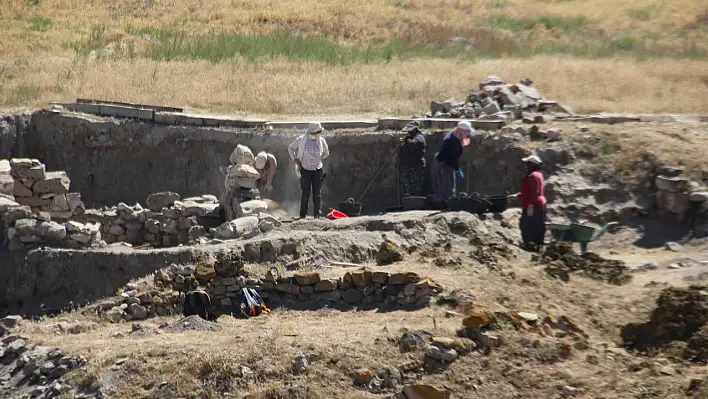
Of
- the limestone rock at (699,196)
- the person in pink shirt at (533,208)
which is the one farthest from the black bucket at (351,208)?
the limestone rock at (699,196)

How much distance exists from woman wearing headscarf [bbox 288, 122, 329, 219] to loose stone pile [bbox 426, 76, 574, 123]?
151 inches

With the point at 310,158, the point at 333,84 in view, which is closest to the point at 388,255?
the point at 310,158

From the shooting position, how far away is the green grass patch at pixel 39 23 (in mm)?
30844

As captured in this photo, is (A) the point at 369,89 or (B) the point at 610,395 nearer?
(B) the point at 610,395

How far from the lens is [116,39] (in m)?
30.2

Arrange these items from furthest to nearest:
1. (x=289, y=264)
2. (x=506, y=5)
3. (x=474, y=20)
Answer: (x=506, y=5), (x=474, y=20), (x=289, y=264)

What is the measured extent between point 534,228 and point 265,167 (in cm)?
434

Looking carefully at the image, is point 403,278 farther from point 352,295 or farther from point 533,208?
point 533,208

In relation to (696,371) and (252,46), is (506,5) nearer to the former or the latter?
(252,46)

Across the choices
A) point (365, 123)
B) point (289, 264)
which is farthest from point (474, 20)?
point (289, 264)

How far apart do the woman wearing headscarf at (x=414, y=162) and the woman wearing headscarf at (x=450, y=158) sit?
2.22 ft

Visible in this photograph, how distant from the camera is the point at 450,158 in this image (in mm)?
18000

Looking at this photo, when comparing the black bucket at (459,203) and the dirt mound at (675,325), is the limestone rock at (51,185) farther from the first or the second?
the dirt mound at (675,325)

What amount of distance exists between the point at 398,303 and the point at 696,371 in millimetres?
3559
